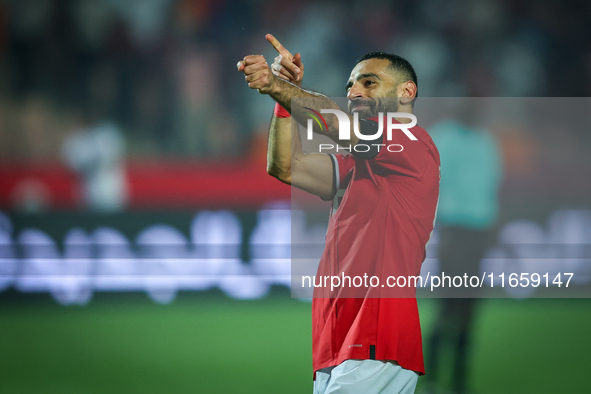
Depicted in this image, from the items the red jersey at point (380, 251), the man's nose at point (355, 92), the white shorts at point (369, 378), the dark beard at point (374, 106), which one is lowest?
the white shorts at point (369, 378)

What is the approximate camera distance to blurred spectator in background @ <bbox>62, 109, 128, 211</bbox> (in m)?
4.05

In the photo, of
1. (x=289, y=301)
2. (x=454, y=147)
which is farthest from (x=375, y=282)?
(x=289, y=301)

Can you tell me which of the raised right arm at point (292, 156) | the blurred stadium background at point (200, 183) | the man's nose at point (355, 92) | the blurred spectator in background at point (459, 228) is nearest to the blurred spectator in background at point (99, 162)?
the blurred stadium background at point (200, 183)

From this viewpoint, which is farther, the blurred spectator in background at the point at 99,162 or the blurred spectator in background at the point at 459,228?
the blurred spectator in background at the point at 99,162

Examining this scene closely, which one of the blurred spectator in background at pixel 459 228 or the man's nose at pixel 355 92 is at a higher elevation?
the man's nose at pixel 355 92

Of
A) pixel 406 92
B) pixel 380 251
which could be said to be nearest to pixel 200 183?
pixel 406 92

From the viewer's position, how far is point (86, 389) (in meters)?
2.66

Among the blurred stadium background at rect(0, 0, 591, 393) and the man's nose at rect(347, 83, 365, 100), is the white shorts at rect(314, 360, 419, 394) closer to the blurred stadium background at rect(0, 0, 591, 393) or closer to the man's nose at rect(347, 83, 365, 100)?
the man's nose at rect(347, 83, 365, 100)

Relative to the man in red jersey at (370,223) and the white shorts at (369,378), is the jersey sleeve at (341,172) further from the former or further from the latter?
the white shorts at (369,378)

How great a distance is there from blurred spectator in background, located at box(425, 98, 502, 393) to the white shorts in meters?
1.36

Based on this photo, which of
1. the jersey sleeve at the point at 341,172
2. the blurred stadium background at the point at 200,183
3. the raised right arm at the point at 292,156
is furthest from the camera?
the blurred stadium background at the point at 200,183

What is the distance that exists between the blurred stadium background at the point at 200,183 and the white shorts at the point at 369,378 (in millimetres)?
1467

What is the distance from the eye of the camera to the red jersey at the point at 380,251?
133 cm

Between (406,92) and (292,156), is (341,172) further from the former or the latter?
(406,92)
